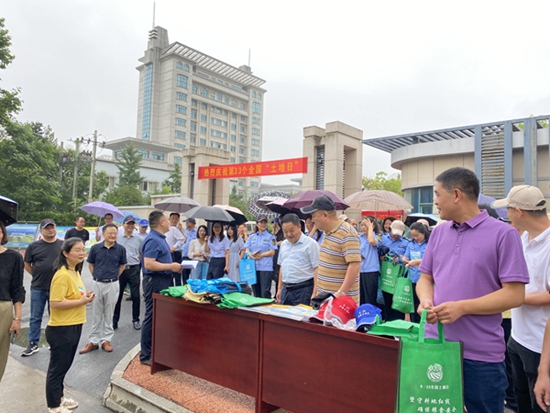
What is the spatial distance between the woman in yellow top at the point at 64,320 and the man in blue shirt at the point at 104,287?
1.81m

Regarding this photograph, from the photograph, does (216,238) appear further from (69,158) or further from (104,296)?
(69,158)

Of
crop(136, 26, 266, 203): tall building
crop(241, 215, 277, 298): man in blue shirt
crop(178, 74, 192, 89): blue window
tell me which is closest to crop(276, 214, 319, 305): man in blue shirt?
crop(241, 215, 277, 298): man in blue shirt

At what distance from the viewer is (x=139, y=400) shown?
11.8 ft

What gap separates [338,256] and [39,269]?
14.0 feet

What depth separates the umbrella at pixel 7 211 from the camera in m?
3.56

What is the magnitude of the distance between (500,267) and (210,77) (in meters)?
93.7

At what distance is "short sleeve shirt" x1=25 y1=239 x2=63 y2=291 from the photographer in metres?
5.18

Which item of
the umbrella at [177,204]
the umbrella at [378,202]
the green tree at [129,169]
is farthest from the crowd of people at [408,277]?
the green tree at [129,169]

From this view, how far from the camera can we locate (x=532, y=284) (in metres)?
2.36

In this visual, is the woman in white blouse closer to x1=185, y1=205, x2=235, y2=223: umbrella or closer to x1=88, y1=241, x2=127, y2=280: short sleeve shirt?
x1=185, y1=205, x2=235, y2=223: umbrella

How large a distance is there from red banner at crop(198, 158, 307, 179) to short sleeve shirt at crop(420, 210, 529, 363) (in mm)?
11144

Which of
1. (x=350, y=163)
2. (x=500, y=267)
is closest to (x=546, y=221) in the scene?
(x=500, y=267)

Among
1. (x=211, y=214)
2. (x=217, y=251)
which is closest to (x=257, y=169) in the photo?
(x=217, y=251)

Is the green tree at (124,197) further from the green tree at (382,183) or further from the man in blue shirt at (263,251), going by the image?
the man in blue shirt at (263,251)
